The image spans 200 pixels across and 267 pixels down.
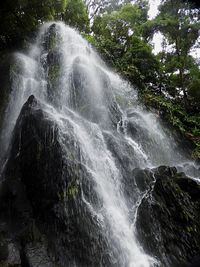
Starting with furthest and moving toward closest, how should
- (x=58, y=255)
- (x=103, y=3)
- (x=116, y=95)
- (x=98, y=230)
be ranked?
1. (x=103, y=3)
2. (x=116, y=95)
3. (x=98, y=230)
4. (x=58, y=255)

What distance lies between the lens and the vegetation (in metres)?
13.5

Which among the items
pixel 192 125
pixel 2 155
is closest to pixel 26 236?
pixel 2 155

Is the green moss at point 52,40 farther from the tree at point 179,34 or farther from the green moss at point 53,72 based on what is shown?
the tree at point 179,34

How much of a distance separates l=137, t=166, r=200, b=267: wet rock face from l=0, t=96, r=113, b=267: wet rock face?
1321 mm

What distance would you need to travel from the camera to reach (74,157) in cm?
802

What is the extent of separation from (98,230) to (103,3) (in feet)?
81.9

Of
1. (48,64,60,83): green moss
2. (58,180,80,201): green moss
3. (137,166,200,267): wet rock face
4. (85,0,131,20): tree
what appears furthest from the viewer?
(85,0,131,20): tree

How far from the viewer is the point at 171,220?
7.64 metres

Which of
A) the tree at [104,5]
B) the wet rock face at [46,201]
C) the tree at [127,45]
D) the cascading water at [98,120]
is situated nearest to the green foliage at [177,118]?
the cascading water at [98,120]

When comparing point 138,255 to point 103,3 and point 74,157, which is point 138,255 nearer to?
point 74,157

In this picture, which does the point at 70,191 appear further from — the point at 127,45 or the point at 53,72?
the point at 127,45

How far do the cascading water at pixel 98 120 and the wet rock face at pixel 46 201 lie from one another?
325 millimetres

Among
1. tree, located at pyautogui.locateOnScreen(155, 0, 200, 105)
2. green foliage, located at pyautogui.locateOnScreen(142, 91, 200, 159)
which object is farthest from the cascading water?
tree, located at pyautogui.locateOnScreen(155, 0, 200, 105)

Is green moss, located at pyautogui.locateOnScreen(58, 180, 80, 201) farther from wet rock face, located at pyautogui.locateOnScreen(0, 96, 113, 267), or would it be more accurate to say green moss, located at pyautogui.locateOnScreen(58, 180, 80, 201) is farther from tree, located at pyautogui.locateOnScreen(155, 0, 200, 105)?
tree, located at pyautogui.locateOnScreen(155, 0, 200, 105)
